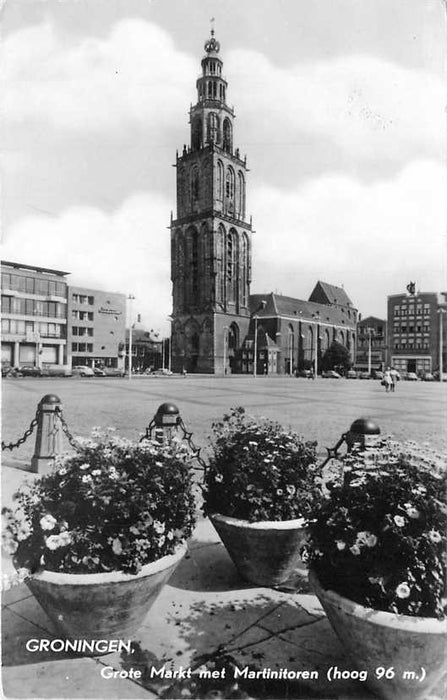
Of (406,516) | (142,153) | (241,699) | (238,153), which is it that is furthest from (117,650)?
(238,153)

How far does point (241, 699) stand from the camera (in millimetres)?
2393

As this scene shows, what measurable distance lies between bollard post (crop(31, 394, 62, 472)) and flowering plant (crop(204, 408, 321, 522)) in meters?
4.24

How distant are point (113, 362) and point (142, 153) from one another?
63868 millimetres

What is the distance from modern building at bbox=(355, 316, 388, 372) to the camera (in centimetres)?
9075

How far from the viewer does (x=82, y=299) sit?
2019 inches

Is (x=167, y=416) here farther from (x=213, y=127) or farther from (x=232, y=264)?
(x=213, y=127)

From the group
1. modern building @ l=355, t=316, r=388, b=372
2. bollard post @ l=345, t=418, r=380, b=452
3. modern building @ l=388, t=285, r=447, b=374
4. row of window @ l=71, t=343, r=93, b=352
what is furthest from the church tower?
bollard post @ l=345, t=418, r=380, b=452

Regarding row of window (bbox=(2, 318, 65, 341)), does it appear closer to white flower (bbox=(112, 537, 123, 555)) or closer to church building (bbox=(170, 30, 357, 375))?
church building (bbox=(170, 30, 357, 375))

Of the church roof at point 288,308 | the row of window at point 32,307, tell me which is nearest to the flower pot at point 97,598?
the row of window at point 32,307

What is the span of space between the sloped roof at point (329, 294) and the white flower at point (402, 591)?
10196 cm

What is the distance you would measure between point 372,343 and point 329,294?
15.8 m

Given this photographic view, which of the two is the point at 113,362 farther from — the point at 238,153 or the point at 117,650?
the point at 117,650

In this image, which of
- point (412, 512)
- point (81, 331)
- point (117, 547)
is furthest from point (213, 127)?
point (412, 512)

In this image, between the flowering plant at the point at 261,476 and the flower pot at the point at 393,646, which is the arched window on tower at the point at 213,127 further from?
the flower pot at the point at 393,646
